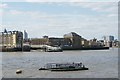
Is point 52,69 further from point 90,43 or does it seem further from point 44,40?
point 90,43

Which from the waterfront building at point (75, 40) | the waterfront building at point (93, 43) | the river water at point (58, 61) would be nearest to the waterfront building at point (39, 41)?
the waterfront building at point (75, 40)

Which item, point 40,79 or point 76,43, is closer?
point 40,79

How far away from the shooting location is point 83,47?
132 metres

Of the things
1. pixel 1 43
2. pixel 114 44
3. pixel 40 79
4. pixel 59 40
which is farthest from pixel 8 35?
pixel 40 79

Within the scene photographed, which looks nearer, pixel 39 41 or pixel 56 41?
pixel 39 41

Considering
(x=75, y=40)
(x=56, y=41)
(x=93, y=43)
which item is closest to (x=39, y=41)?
(x=56, y=41)

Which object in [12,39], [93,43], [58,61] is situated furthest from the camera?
[93,43]

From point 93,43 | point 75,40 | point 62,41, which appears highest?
point 75,40

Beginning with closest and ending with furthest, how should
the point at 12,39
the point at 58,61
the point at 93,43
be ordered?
1. the point at 58,61
2. the point at 12,39
3. the point at 93,43

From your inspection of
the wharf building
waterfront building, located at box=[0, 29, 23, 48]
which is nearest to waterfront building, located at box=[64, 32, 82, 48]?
the wharf building

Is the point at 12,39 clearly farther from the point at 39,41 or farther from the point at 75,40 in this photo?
the point at 75,40

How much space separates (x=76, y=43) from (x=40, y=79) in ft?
353

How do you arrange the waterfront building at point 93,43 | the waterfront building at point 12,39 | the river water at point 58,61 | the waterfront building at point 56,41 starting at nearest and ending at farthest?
the river water at point 58,61
the waterfront building at point 12,39
the waterfront building at point 56,41
the waterfront building at point 93,43

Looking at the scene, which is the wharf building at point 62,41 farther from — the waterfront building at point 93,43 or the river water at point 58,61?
the river water at point 58,61
